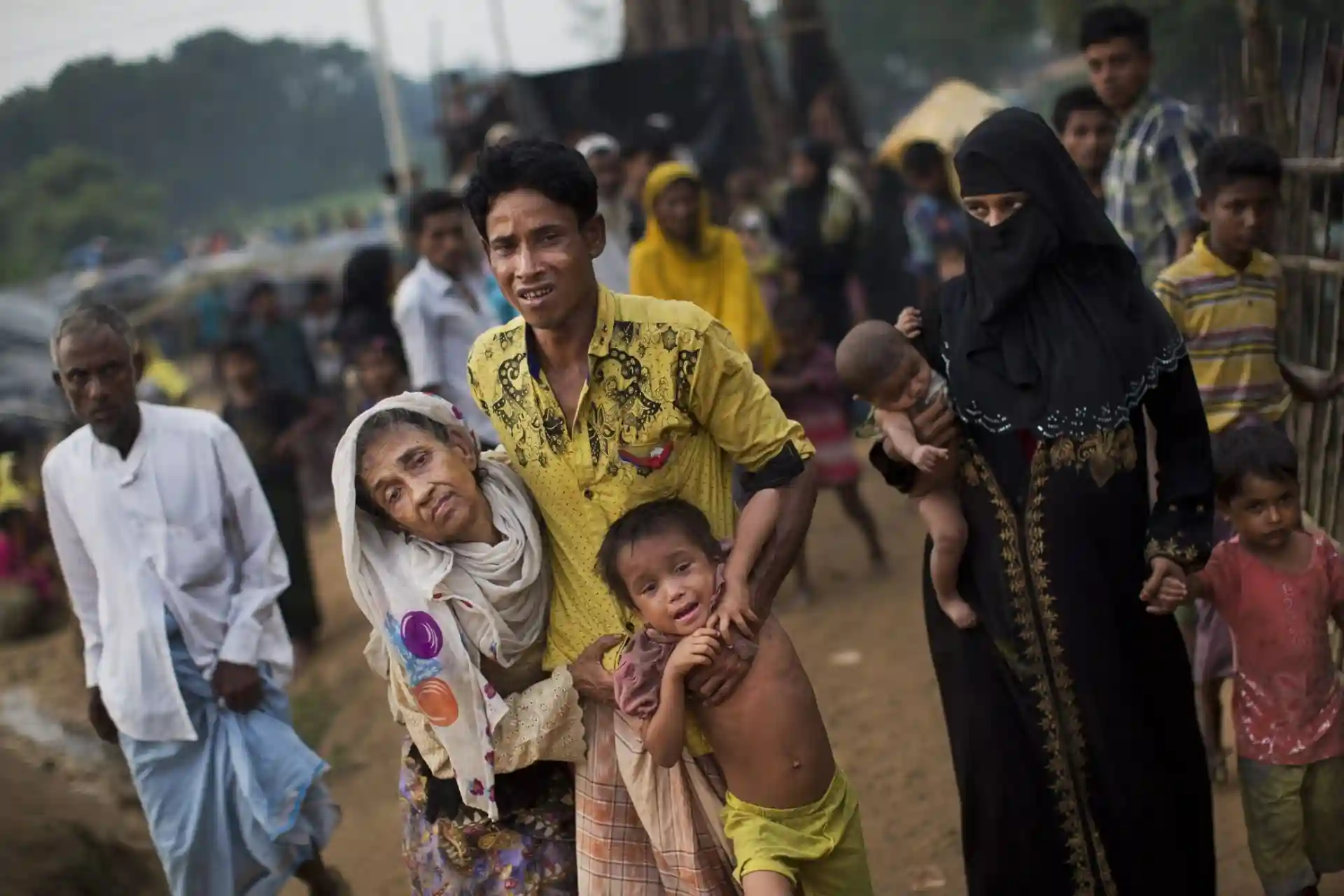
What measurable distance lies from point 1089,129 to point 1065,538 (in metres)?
2.82

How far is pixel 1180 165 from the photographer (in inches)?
197

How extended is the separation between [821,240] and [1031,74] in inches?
1095

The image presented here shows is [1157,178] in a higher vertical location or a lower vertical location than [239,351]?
higher

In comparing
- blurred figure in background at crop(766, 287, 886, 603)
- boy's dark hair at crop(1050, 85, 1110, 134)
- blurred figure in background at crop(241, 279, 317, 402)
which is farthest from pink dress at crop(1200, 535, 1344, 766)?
blurred figure in background at crop(241, 279, 317, 402)

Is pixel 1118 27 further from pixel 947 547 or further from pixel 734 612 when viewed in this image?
pixel 734 612

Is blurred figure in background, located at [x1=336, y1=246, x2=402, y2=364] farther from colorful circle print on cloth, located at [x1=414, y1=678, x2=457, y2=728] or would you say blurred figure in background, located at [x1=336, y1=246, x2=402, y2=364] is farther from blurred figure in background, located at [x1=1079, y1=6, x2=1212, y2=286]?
colorful circle print on cloth, located at [x1=414, y1=678, x2=457, y2=728]

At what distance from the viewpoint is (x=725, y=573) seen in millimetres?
2689

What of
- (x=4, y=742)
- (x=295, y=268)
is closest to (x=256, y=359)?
(x=4, y=742)

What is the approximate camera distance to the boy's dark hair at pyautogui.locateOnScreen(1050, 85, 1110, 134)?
209 inches

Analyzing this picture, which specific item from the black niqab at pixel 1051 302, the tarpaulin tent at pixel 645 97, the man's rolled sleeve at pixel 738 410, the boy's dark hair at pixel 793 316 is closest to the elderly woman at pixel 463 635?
the man's rolled sleeve at pixel 738 410

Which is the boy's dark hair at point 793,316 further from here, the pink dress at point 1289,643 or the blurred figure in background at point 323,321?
the blurred figure in background at point 323,321

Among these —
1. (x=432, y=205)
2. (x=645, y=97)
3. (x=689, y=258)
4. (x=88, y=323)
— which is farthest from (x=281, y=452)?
(x=645, y=97)

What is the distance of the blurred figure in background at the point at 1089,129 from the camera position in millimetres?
5336

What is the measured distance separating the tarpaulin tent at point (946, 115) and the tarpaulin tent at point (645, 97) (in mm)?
2374
